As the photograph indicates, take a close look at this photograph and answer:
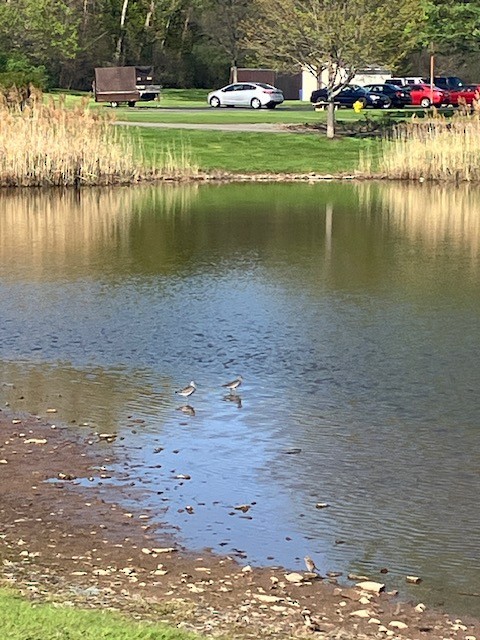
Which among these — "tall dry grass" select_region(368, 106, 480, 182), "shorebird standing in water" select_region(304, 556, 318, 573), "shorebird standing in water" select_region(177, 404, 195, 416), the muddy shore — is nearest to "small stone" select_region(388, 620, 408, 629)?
the muddy shore

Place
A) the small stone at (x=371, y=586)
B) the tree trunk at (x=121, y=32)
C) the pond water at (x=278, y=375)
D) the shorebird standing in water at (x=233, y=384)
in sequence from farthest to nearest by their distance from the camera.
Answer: the tree trunk at (x=121, y=32)
the shorebird standing in water at (x=233, y=384)
the pond water at (x=278, y=375)
the small stone at (x=371, y=586)

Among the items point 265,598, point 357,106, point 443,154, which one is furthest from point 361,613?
point 357,106

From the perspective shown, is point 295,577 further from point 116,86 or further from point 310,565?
point 116,86

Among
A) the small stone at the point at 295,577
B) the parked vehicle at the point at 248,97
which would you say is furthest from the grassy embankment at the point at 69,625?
the parked vehicle at the point at 248,97

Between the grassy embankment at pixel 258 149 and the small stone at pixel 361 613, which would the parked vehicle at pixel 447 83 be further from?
the small stone at pixel 361 613

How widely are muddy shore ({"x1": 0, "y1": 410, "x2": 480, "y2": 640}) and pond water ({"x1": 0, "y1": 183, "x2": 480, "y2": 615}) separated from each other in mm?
300

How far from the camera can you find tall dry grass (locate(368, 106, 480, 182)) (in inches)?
1455

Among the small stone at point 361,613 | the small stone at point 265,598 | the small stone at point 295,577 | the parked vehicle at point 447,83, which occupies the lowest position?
the small stone at point 295,577

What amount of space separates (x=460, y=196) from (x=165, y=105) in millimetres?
32853

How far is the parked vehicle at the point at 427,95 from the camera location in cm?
6575

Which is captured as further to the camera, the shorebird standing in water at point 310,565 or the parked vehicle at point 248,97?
the parked vehicle at point 248,97

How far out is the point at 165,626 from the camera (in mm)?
6672

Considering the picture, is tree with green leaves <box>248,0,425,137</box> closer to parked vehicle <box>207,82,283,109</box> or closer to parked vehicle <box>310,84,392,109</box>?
parked vehicle <box>310,84,392,109</box>

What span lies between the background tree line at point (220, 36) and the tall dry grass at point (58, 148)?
11619 mm
